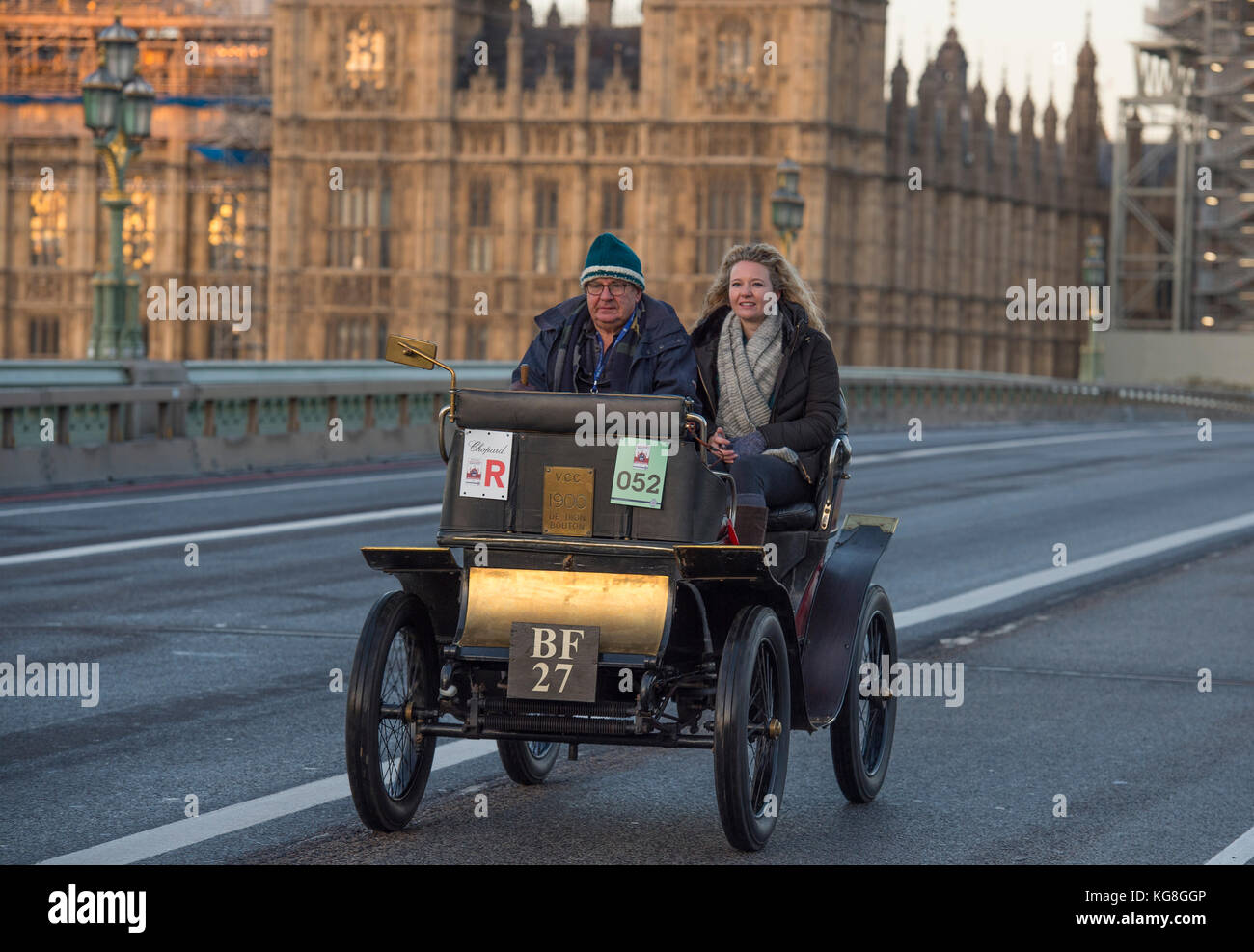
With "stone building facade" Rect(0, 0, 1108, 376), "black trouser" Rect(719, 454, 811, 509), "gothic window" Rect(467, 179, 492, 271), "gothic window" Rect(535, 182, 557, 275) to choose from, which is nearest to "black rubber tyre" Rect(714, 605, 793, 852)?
"black trouser" Rect(719, 454, 811, 509)

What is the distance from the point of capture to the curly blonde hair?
716cm

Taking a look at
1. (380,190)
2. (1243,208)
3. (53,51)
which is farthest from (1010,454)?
(53,51)

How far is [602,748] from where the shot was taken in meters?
8.13

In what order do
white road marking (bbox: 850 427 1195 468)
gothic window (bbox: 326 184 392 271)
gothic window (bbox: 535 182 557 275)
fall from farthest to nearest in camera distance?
gothic window (bbox: 326 184 392 271) < gothic window (bbox: 535 182 557 275) < white road marking (bbox: 850 427 1195 468)

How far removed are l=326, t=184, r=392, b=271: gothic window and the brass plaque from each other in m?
59.4

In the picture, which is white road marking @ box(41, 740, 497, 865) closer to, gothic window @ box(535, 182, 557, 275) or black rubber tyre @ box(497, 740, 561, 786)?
black rubber tyre @ box(497, 740, 561, 786)

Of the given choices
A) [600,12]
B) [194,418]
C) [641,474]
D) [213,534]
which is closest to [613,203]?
[600,12]

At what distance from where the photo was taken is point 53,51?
6819 cm

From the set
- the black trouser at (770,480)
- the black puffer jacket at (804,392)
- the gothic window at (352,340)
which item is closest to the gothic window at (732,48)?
the gothic window at (352,340)

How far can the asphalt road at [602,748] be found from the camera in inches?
255

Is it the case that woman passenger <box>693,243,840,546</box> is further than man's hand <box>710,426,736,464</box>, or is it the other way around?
woman passenger <box>693,243,840,546</box>

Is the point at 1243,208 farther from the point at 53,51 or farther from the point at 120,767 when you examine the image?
the point at 120,767

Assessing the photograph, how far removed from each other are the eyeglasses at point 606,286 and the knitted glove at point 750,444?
63 cm

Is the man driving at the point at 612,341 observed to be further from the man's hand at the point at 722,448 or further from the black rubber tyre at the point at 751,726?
the black rubber tyre at the point at 751,726
